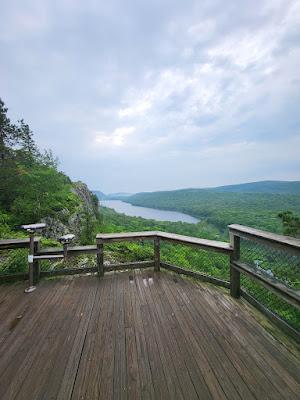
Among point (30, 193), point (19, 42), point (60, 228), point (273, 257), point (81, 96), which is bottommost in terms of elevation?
point (60, 228)

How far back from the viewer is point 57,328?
203 cm

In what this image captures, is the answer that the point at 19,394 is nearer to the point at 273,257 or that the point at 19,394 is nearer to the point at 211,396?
the point at 211,396

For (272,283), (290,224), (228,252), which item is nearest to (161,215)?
(290,224)

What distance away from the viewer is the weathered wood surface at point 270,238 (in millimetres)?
1743

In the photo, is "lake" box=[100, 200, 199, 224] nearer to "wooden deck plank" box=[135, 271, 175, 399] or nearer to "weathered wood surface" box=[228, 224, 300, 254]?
"weathered wood surface" box=[228, 224, 300, 254]

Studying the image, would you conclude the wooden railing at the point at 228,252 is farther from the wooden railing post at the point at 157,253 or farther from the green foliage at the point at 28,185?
the green foliage at the point at 28,185

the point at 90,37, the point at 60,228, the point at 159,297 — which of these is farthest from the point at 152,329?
the point at 90,37

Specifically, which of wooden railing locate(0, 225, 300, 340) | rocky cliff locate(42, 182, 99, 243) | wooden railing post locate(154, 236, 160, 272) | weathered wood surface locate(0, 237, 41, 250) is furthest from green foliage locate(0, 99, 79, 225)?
wooden railing post locate(154, 236, 160, 272)

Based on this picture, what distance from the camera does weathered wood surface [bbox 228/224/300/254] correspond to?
174 centimetres

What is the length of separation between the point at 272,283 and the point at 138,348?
150 centimetres

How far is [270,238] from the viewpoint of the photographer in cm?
197

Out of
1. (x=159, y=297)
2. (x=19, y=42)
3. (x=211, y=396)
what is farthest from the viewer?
(x=19, y=42)

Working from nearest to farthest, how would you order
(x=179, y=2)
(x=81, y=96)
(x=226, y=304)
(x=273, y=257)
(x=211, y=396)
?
(x=211, y=396) < (x=273, y=257) < (x=226, y=304) < (x=179, y=2) < (x=81, y=96)

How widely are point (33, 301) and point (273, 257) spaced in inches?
123
